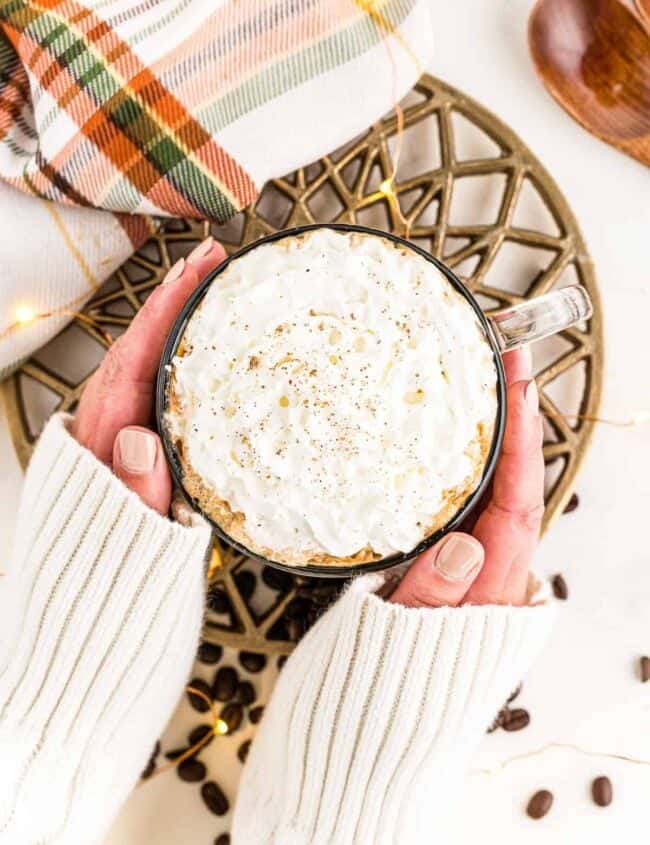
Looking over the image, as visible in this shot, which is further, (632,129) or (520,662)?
(632,129)

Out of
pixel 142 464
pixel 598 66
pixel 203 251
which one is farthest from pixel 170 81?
pixel 598 66

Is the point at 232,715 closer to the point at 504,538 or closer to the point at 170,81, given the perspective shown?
the point at 504,538

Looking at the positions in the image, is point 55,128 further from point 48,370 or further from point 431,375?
point 431,375

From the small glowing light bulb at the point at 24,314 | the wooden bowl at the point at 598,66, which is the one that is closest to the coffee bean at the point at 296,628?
the small glowing light bulb at the point at 24,314

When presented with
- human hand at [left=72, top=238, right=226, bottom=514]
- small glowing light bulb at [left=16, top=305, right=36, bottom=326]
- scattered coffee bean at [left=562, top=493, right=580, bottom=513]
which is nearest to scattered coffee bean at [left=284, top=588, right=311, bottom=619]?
human hand at [left=72, top=238, right=226, bottom=514]

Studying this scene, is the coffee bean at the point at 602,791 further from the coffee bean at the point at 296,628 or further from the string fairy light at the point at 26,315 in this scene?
the string fairy light at the point at 26,315

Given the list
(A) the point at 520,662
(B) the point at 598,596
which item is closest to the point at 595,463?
(B) the point at 598,596
